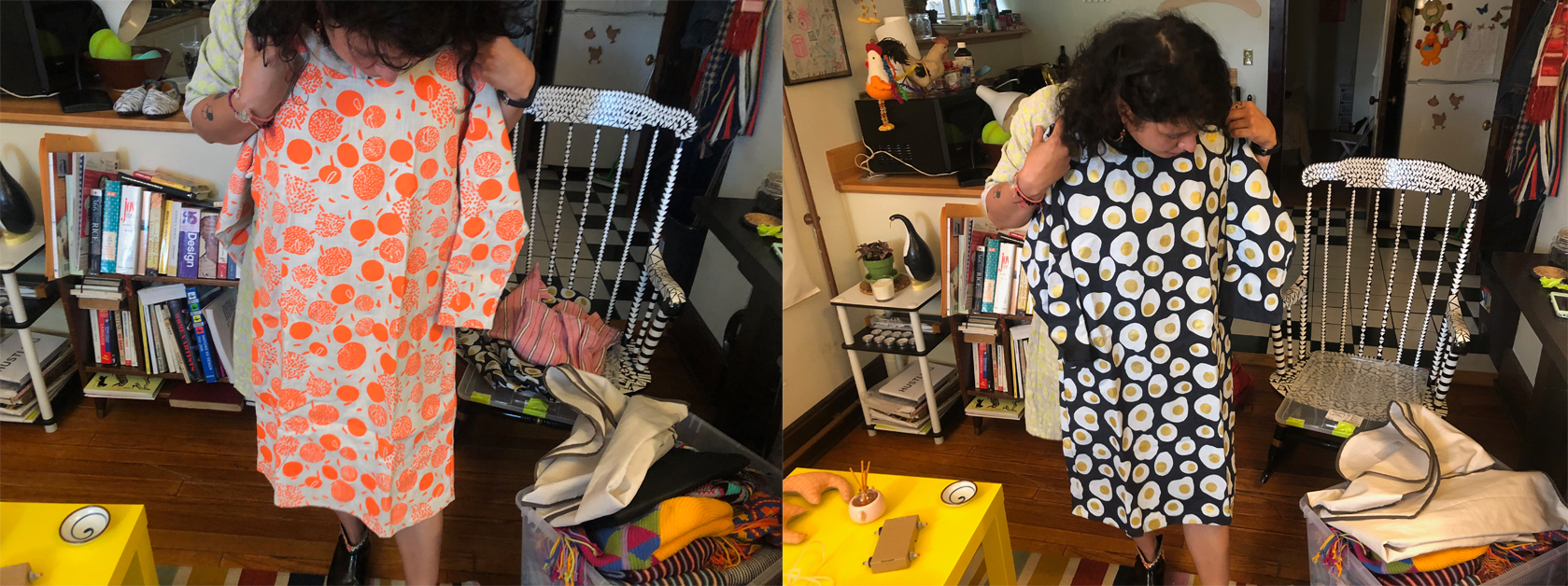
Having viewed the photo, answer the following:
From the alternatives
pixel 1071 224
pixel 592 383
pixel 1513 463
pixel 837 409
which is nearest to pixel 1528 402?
pixel 1513 463

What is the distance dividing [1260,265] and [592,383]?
1.28m

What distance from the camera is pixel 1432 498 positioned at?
162 centimetres

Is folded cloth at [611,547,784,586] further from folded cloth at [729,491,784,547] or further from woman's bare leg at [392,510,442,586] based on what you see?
woman's bare leg at [392,510,442,586]

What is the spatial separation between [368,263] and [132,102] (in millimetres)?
1235

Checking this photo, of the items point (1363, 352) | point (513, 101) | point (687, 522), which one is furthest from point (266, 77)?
point (1363, 352)

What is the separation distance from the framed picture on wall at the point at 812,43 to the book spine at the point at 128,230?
5.28ft

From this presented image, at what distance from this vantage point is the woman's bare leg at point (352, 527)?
6.05ft

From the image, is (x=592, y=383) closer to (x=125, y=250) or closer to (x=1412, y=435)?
(x=125, y=250)

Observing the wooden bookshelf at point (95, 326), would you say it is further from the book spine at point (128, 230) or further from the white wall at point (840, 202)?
the white wall at point (840, 202)

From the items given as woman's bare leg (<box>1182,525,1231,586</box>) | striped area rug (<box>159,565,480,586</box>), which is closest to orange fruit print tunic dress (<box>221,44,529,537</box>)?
striped area rug (<box>159,565,480,586</box>)

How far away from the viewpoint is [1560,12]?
192 centimetres

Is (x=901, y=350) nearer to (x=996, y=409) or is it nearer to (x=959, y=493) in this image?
(x=996, y=409)

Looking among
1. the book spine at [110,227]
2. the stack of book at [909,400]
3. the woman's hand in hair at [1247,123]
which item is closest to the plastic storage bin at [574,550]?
the stack of book at [909,400]

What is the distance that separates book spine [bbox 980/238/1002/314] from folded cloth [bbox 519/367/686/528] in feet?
3.28
